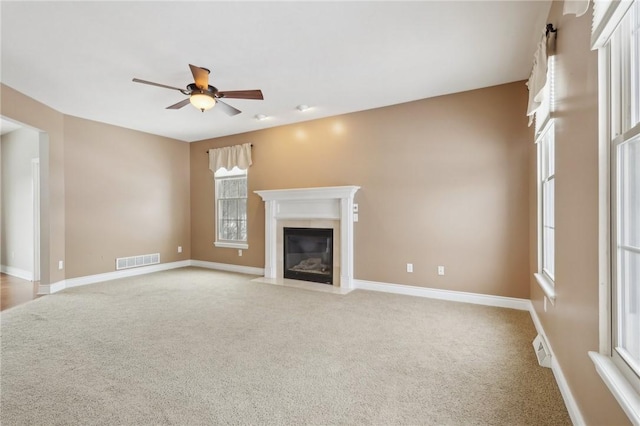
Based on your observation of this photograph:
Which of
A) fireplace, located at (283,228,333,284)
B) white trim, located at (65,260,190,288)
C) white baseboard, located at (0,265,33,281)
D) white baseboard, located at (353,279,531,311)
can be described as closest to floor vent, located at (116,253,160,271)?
white trim, located at (65,260,190,288)

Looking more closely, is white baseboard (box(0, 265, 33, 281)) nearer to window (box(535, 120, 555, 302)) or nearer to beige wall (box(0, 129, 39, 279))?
beige wall (box(0, 129, 39, 279))

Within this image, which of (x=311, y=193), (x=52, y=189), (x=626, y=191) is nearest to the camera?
(x=626, y=191)

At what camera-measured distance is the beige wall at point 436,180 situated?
3.76 metres

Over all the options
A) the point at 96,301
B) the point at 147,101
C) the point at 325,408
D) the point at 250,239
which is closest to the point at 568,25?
the point at 325,408

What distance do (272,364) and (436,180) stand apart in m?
3.21

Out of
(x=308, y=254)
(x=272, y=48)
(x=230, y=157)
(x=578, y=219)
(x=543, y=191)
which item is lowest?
(x=308, y=254)

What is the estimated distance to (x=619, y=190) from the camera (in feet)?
4.22

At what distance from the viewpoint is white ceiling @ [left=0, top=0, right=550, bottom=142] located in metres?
2.39

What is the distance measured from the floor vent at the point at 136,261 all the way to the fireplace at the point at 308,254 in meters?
2.87

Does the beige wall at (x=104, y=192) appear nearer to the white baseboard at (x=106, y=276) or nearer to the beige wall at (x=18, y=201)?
the white baseboard at (x=106, y=276)

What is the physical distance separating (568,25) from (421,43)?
1.22 metres

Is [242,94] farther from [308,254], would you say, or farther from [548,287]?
[548,287]

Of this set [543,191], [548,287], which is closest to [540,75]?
[543,191]

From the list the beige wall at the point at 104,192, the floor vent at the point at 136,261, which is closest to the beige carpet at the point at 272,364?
the beige wall at the point at 104,192
